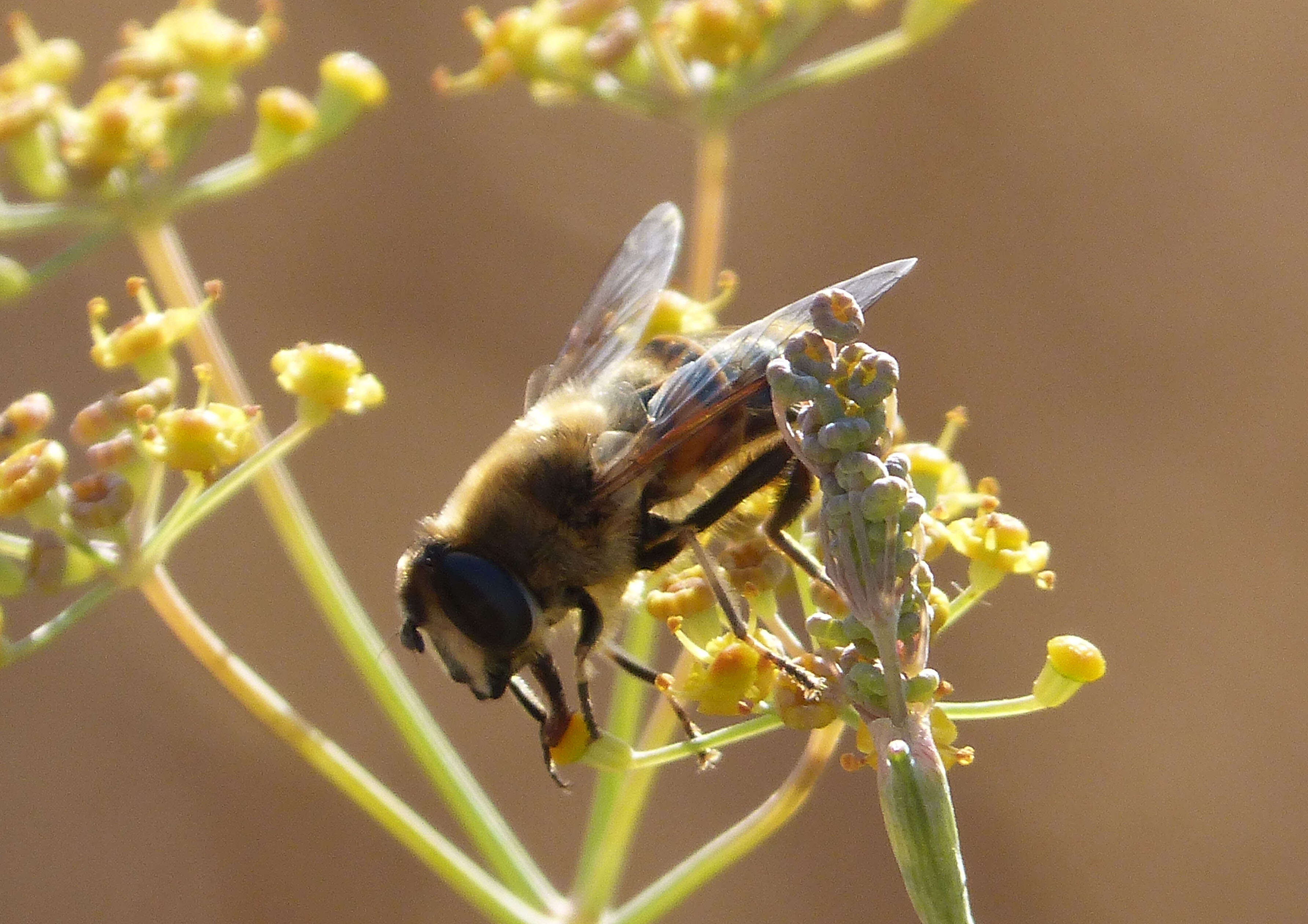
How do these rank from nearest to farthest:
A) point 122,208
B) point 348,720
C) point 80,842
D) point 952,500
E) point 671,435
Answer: point 671,435, point 952,500, point 122,208, point 80,842, point 348,720

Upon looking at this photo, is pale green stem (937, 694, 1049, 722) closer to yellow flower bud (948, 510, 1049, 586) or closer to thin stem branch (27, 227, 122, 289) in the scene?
yellow flower bud (948, 510, 1049, 586)

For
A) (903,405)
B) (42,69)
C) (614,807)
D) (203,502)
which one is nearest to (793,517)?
(614,807)

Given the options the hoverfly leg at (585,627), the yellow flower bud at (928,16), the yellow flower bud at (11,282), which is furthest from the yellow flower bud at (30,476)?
the yellow flower bud at (928,16)

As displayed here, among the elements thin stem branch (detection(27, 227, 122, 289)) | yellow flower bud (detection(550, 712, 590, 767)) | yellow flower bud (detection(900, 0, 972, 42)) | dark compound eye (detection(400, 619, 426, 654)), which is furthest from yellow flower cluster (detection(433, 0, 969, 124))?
yellow flower bud (detection(550, 712, 590, 767))

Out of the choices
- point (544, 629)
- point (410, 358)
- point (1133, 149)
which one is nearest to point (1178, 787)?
point (1133, 149)

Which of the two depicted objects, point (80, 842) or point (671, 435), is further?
point (80, 842)

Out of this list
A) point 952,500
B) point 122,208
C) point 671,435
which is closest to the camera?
point 671,435

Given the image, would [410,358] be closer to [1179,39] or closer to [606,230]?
[606,230]

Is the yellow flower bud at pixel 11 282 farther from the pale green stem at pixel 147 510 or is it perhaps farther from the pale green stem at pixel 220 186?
the pale green stem at pixel 147 510
